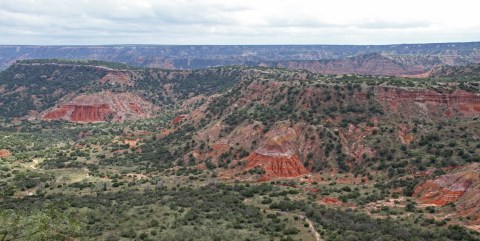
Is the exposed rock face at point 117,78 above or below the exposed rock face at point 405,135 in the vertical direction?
above

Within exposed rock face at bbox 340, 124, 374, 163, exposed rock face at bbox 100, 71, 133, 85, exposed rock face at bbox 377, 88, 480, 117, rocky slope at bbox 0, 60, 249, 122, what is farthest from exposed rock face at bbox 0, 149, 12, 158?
exposed rock face at bbox 100, 71, 133, 85

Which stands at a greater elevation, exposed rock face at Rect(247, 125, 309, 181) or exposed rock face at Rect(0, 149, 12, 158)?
exposed rock face at Rect(247, 125, 309, 181)

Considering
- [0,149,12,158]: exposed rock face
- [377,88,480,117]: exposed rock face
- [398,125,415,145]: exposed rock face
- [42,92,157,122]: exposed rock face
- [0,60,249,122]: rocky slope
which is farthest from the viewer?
[0,60,249,122]: rocky slope

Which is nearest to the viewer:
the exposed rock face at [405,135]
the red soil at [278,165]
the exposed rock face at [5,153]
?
the red soil at [278,165]

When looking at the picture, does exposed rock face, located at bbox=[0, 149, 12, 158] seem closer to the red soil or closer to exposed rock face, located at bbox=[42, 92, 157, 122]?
exposed rock face, located at bbox=[42, 92, 157, 122]

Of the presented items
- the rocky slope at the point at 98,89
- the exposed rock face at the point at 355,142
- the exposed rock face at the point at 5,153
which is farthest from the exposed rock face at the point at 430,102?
the rocky slope at the point at 98,89

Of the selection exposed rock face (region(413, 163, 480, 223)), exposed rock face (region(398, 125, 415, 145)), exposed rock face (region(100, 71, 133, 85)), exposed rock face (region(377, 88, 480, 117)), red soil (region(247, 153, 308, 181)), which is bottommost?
red soil (region(247, 153, 308, 181))

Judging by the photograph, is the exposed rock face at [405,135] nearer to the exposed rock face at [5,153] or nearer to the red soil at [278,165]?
the red soil at [278,165]

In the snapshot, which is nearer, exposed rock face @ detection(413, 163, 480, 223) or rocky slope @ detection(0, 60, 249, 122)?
exposed rock face @ detection(413, 163, 480, 223)
